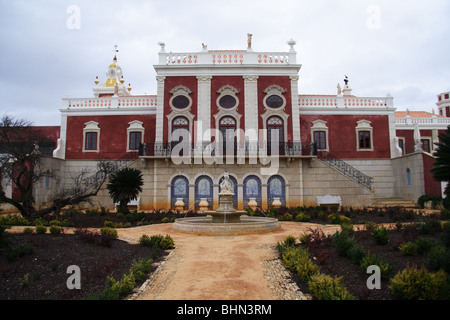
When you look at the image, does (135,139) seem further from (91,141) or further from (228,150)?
(228,150)

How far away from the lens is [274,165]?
78.5 ft

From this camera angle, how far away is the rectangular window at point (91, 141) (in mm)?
28031

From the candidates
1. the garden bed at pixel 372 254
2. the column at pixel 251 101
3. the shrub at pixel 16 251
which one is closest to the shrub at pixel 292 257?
the garden bed at pixel 372 254

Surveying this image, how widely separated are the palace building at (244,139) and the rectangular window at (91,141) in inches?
3.3

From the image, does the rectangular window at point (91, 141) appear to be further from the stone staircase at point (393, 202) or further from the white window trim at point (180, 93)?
the stone staircase at point (393, 202)

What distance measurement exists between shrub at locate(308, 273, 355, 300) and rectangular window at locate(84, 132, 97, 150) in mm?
25057

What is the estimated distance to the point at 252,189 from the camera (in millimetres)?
24047

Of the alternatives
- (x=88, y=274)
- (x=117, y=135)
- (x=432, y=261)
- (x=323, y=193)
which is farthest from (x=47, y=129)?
(x=432, y=261)

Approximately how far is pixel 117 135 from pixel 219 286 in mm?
23360

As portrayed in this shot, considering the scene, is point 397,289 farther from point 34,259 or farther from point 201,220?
point 201,220

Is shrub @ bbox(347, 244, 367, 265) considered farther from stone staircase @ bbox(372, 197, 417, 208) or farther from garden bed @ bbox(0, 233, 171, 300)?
stone staircase @ bbox(372, 197, 417, 208)

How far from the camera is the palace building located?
23.8 metres

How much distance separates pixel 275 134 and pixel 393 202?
9834 millimetres
